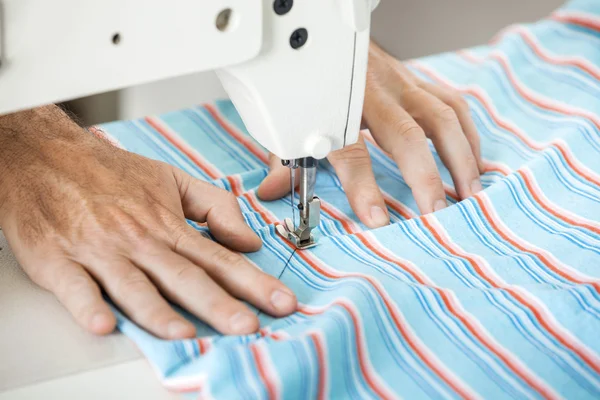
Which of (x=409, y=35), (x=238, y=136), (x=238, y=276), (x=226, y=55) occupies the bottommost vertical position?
(x=409, y=35)

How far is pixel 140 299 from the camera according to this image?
2.94ft

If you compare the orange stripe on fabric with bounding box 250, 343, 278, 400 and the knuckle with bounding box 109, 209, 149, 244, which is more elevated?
the knuckle with bounding box 109, 209, 149, 244

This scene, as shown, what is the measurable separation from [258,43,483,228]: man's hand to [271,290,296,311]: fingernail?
0.27 m

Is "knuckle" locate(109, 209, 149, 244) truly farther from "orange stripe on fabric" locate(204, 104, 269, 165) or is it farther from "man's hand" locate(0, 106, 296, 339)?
"orange stripe on fabric" locate(204, 104, 269, 165)

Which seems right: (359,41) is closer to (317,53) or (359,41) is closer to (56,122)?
(317,53)

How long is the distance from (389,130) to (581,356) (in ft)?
1.70

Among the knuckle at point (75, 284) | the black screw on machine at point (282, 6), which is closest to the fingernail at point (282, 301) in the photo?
the knuckle at point (75, 284)

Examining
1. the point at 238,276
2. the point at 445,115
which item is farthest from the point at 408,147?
the point at 238,276

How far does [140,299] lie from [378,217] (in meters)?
0.40

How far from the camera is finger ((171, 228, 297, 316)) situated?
936 mm

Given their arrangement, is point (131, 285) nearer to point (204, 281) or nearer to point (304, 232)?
point (204, 281)

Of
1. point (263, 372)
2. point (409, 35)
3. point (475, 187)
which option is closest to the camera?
point (263, 372)

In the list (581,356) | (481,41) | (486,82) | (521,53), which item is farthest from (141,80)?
(481,41)

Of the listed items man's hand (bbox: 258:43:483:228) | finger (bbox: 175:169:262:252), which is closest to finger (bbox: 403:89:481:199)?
man's hand (bbox: 258:43:483:228)
